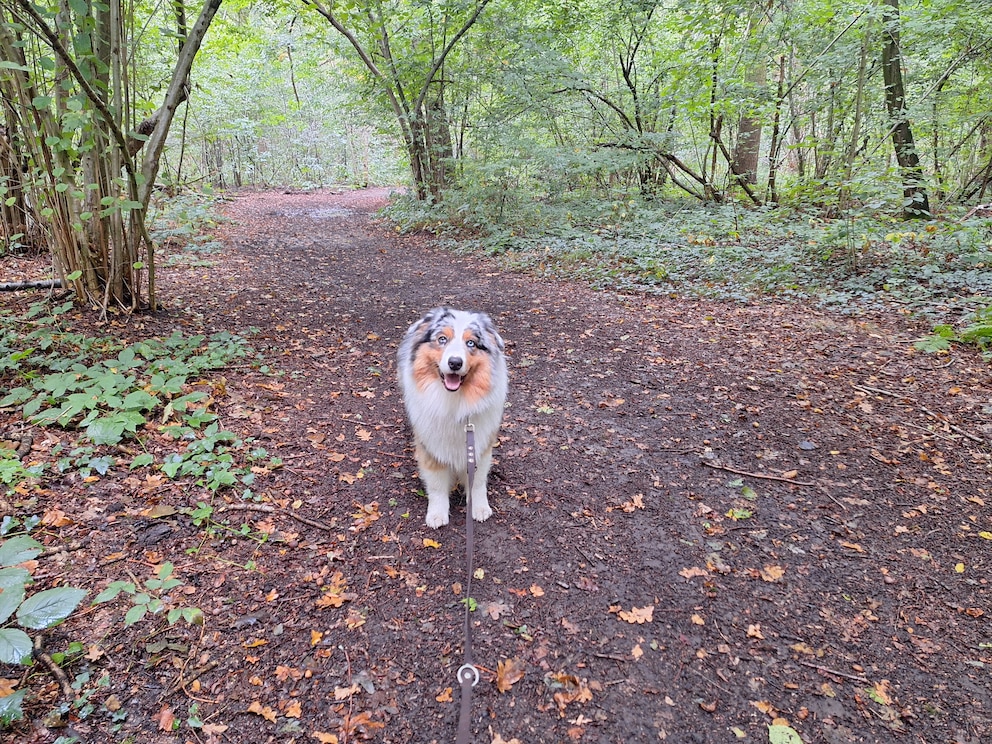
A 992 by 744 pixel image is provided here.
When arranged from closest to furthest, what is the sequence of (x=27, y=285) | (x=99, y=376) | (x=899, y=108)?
(x=99, y=376) → (x=27, y=285) → (x=899, y=108)

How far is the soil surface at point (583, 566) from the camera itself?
6.87 feet

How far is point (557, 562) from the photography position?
9.67 feet

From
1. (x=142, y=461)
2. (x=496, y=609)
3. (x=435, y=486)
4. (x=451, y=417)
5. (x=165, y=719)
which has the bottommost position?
(x=496, y=609)

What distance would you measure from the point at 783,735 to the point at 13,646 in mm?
2913

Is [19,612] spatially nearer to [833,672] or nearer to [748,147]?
[833,672]

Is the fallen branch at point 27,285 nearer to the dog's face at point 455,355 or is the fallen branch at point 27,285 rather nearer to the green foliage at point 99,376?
the green foliage at point 99,376

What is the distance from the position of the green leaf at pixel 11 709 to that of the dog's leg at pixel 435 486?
1902mm

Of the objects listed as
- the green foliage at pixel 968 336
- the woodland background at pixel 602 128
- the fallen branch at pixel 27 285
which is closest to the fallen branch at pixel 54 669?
the woodland background at pixel 602 128

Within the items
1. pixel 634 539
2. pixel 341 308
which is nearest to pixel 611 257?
pixel 341 308

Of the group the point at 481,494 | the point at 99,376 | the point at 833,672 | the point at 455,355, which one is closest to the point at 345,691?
the point at 481,494

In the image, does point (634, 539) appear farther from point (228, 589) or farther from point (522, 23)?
point (522, 23)

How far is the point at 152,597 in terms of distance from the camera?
236 cm

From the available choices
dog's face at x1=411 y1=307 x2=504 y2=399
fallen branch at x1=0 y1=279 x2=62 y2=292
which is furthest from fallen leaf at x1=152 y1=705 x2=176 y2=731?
fallen branch at x1=0 y1=279 x2=62 y2=292

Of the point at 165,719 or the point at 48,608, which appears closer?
the point at 48,608
